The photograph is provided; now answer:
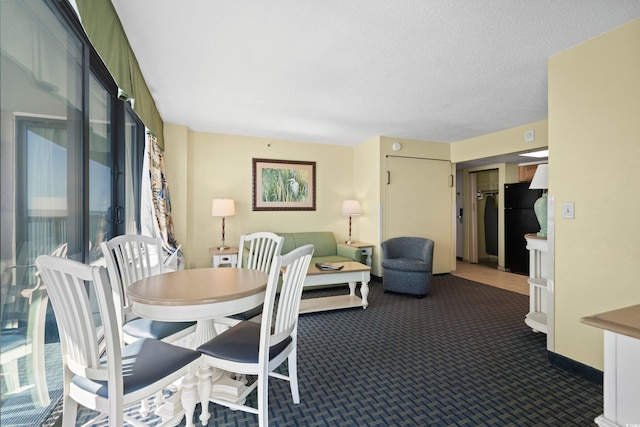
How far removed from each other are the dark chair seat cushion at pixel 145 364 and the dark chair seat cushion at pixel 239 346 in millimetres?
96

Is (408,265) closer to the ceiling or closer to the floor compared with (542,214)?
closer to the floor

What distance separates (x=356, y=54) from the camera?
2.38 metres

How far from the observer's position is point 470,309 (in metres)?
3.68

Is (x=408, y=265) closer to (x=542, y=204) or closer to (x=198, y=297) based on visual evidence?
(x=542, y=204)

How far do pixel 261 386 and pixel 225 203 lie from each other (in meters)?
3.22

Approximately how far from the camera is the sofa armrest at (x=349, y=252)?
4.68 metres

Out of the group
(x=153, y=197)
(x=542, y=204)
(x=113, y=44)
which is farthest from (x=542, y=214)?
(x=153, y=197)

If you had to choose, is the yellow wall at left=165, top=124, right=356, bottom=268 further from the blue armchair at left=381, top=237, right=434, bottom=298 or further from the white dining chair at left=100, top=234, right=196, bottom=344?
the white dining chair at left=100, top=234, right=196, bottom=344

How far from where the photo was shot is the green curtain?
147 centimetres

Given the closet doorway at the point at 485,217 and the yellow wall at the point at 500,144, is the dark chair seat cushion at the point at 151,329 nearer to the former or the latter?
the yellow wall at the point at 500,144

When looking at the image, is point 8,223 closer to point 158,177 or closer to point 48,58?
point 48,58

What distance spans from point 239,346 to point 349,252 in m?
3.31

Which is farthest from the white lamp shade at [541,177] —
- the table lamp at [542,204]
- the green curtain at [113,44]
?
the green curtain at [113,44]

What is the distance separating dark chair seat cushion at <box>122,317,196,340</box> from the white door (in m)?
3.73
